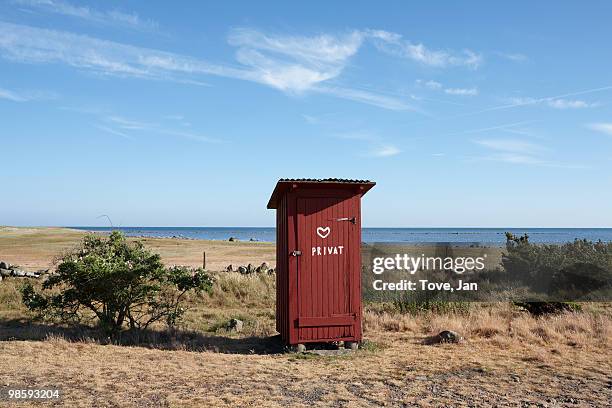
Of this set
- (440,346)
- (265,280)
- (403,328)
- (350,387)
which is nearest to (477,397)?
(350,387)

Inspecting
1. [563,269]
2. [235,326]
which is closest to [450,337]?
[235,326]

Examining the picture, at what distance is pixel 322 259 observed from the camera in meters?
10.8

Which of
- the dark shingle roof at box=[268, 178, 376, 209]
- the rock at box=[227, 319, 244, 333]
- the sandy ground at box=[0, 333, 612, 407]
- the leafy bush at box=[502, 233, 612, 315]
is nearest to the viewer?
the sandy ground at box=[0, 333, 612, 407]

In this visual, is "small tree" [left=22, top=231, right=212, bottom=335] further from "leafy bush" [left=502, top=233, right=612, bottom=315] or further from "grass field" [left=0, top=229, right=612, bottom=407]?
"leafy bush" [left=502, top=233, right=612, bottom=315]

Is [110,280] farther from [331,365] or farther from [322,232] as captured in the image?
[331,365]

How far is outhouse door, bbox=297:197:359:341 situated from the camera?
35.1ft

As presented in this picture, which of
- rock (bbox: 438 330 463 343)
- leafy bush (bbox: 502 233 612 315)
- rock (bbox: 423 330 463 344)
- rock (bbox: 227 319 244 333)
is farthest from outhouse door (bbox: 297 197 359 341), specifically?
leafy bush (bbox: 502 233 612 315)

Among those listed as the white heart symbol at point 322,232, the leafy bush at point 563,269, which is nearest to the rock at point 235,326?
the white heart symbol at point 322,232

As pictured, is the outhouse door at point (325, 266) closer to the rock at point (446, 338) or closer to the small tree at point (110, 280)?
the rock at point (446, 338)

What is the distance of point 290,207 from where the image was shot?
1066 centimetres

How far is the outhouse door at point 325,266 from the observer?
10688 millimetres

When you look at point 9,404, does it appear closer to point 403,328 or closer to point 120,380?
point 120,380

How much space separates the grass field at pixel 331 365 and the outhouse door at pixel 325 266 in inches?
27.8

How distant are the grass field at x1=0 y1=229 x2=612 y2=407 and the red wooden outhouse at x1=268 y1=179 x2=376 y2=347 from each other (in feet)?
2.12
